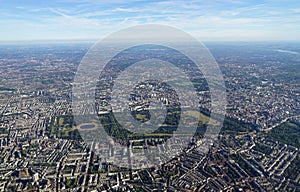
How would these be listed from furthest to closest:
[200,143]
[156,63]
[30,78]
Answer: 1. [156,63]
2. [30,78]
3. [200,143]

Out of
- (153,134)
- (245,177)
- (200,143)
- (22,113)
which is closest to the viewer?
(245,177)

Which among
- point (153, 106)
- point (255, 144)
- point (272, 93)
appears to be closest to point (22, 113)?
point (153, 106)

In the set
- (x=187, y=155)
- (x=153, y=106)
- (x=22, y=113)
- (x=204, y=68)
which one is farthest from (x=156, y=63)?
(x=187, y=155)

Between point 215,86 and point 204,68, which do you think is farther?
point 204,68

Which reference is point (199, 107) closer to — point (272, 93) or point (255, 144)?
point (255, 144)

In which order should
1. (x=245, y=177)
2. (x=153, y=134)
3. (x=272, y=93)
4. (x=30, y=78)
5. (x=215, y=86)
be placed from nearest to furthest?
1. (x=245, y=177)
2. (x=153, y=134)
3. (x=272, y=93)
4. (x=215, y=86)
5. (x=30, y=78)

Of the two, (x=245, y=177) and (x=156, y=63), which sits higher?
(x=156, y=63)

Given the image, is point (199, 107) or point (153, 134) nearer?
point (153, 134)

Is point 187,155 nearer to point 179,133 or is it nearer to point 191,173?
point 191,173

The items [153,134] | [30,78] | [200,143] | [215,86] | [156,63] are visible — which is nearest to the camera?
[200,143]
